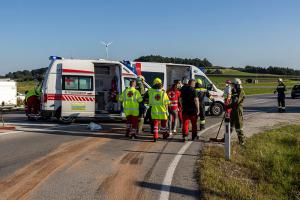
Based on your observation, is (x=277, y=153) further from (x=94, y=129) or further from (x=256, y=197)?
(x=94, y=129)

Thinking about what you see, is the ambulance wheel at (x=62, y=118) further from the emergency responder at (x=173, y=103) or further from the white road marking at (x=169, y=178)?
the white road marking at (x=169, y=178)

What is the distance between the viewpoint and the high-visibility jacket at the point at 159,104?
12055 millimetres

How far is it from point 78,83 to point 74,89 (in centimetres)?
28

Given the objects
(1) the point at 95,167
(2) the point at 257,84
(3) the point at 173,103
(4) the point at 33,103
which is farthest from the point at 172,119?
(2) the point at 257,84

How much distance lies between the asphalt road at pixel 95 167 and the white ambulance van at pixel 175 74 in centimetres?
549

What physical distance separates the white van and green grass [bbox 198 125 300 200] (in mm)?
18506

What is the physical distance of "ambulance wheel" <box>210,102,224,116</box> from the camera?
66.4ft

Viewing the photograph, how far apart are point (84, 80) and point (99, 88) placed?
4.42 feet

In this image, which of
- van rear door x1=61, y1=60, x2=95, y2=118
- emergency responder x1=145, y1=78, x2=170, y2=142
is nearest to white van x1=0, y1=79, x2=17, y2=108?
van rear door x1=61, y1=60, x2=95, y2=118

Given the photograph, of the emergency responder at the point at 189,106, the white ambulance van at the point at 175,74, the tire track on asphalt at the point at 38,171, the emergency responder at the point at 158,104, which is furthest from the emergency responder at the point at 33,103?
the emergency responder at the point at 189,106

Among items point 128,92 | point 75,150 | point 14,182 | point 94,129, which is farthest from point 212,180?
point 94,129

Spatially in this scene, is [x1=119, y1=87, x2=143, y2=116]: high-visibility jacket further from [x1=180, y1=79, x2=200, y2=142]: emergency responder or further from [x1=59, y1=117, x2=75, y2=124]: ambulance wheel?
[x1=59, y1=117, x2=75, y2=124]: ambulance wheel

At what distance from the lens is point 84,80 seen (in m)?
15.9

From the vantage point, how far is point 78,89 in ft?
51.8
